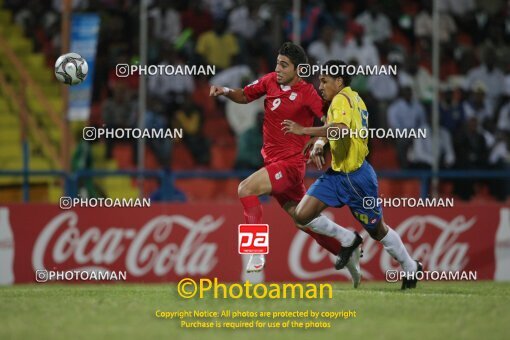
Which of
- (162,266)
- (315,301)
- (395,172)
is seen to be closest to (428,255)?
(395,172)

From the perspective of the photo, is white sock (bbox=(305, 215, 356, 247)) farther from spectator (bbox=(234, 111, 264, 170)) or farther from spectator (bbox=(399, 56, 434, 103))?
spectator (bbox=(399, 56, 434, 103))

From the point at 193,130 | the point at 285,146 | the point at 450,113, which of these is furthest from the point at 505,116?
the point at 285,146

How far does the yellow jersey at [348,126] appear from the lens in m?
11.2

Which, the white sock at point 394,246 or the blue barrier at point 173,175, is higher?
the blue barrier at point 173,175

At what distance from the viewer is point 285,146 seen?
40.6 feet

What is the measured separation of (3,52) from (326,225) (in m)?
10.0

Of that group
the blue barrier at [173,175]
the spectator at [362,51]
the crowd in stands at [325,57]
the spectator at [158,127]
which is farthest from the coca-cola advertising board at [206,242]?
the spectator at [362,51]

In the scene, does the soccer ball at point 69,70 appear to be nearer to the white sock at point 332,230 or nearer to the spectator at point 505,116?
the white sock at point 332,230

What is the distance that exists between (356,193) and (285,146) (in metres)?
1.23

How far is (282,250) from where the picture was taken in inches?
643

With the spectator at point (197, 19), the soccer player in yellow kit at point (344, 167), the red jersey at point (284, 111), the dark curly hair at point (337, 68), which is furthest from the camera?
the spectator at point (197, 19)

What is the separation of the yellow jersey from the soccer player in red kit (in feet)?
2.07

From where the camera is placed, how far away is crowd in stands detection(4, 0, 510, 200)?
17.5m

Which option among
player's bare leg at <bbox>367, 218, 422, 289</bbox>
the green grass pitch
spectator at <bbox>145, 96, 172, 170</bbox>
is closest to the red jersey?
player's bare leg at <bbox>367, 218, 422, 289</bbox>
